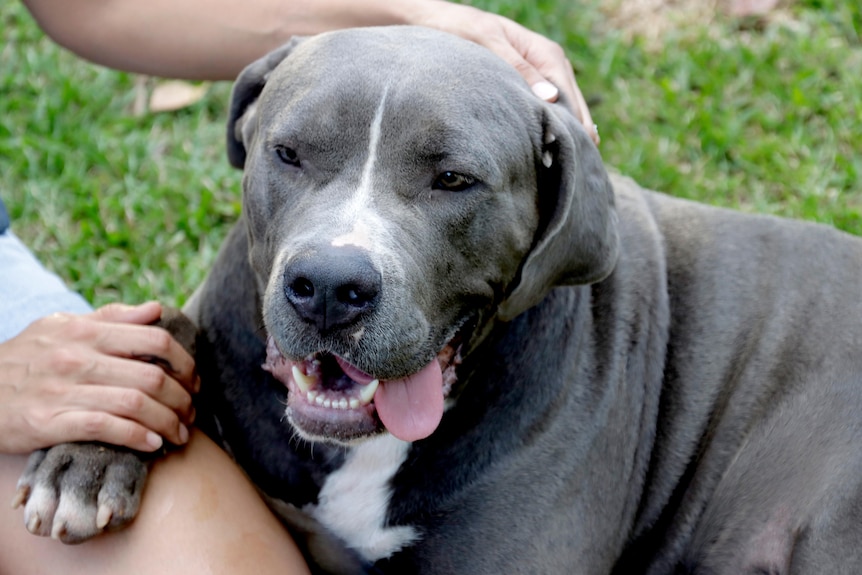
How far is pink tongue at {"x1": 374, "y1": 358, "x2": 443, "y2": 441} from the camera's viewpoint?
309 centimetres

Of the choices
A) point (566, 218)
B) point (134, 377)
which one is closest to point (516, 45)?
point (566, 218)

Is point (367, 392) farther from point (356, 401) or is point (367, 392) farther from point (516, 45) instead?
point (516, 45)

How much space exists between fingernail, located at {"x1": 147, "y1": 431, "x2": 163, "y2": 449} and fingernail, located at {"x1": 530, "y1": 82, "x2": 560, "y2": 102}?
1.55 m

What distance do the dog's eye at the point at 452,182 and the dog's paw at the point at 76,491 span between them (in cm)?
121

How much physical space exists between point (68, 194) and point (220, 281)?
6.60ft

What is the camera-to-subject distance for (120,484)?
3.14 meters

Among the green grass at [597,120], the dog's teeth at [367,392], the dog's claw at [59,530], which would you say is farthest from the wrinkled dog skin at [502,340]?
the green grass at [597,120]

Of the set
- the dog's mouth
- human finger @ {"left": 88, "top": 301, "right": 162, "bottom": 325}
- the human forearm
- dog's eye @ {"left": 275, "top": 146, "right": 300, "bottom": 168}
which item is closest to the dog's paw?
human finger @ {"left": 88, "top": 301, "right": 162, "bottom": 325}

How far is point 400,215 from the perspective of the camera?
2.89m

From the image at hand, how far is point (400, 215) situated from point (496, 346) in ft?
2.23

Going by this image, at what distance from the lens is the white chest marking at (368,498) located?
11.1 feet

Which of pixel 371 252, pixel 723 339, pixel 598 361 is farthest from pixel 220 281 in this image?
pixel 723 339

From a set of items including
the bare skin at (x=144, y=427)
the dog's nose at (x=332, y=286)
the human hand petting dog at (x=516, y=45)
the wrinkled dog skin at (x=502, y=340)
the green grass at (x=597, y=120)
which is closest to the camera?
the dog's nose at (x=332, y=286)

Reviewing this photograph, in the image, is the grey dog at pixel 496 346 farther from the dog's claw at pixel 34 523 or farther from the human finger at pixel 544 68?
the human finger at pixel 544 68
